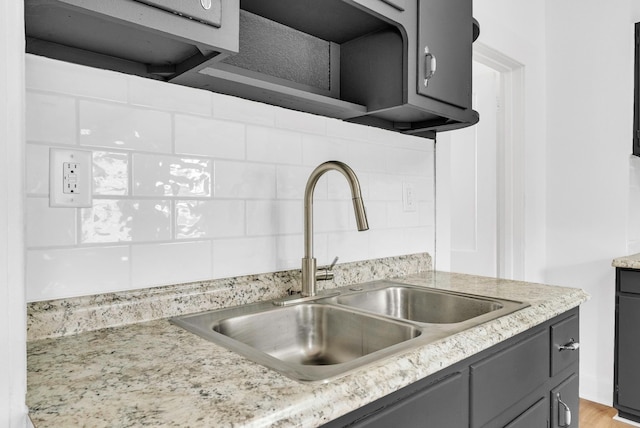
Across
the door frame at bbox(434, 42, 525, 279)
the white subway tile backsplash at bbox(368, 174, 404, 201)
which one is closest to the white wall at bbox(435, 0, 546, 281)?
the door frame at bbox(434, 42, 525, 279)

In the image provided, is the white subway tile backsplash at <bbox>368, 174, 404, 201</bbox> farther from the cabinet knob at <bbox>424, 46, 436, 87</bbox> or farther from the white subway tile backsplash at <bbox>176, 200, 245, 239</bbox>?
the white subway tile backsplash at <bbox>176, 200, 245, 239</bbox>

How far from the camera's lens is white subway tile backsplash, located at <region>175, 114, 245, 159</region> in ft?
3.60

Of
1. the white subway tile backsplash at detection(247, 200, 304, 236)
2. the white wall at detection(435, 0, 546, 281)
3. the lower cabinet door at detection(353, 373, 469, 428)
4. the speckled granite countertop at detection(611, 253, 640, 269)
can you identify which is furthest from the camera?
the white wall at detection(435, 0, 546, 281)

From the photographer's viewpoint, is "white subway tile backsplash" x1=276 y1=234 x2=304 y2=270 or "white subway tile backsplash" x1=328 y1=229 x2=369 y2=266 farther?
"white subway tile backsplash" x1=328 y1=229 x2=369 y2=266

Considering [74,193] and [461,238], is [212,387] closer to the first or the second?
[74,193]

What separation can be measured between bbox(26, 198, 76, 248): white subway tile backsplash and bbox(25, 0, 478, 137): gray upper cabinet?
32cm

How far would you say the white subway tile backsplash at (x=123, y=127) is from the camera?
95 centimetres

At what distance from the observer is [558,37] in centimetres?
271

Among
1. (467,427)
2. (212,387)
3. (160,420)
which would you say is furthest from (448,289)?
(160,420)

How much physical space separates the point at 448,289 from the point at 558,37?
7.12 feet

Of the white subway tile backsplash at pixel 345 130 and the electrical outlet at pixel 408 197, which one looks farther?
the electrical outlet at pixel 408 197

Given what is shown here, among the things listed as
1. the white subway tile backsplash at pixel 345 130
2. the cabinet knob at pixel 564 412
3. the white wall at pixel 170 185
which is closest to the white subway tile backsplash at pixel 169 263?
the white wall at pixel 170 185

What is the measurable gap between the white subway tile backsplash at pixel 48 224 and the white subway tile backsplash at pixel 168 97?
30 cm

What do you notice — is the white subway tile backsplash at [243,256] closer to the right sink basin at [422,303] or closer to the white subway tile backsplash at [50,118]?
the right sink basin at [422,303]
